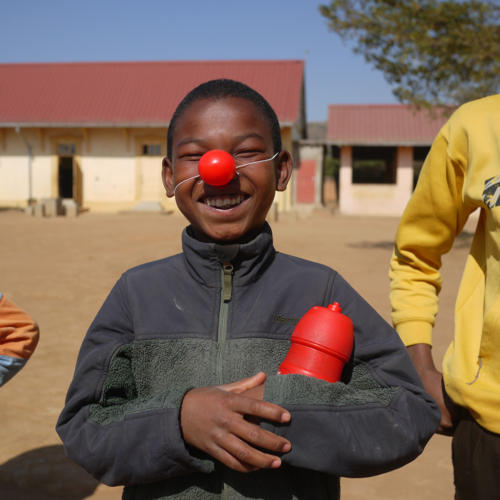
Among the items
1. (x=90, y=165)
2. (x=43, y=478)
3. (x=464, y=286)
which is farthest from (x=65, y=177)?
(x=464, y=286)

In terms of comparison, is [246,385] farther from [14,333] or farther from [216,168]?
[14,333]

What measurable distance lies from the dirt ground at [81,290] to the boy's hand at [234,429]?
2.28m

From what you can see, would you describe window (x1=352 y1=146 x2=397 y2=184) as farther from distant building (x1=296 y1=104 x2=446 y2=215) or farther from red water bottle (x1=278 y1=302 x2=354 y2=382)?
red water bottle (x1=278 y1=302 x2=354 y2=382)

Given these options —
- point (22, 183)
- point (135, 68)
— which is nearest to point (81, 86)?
point (135, 68)

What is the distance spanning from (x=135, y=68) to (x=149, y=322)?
84.9 ft

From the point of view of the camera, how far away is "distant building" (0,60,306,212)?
906 inches

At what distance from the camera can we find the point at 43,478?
3.44m

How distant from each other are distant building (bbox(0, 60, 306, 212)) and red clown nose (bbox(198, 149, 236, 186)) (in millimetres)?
21071

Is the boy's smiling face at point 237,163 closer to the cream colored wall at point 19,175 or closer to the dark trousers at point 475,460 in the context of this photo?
the dark trousers at point 475,460

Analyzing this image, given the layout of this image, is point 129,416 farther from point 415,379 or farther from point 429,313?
point 429,313

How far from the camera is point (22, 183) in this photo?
932 inches

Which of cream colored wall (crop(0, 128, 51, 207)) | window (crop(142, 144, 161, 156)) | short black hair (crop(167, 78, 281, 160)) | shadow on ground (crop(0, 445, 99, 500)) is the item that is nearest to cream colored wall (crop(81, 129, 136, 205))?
window (crop(142, 144, 161, 156))

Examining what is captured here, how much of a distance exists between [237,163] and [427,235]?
0.73m

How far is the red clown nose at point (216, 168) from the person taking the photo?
1.43 metres
